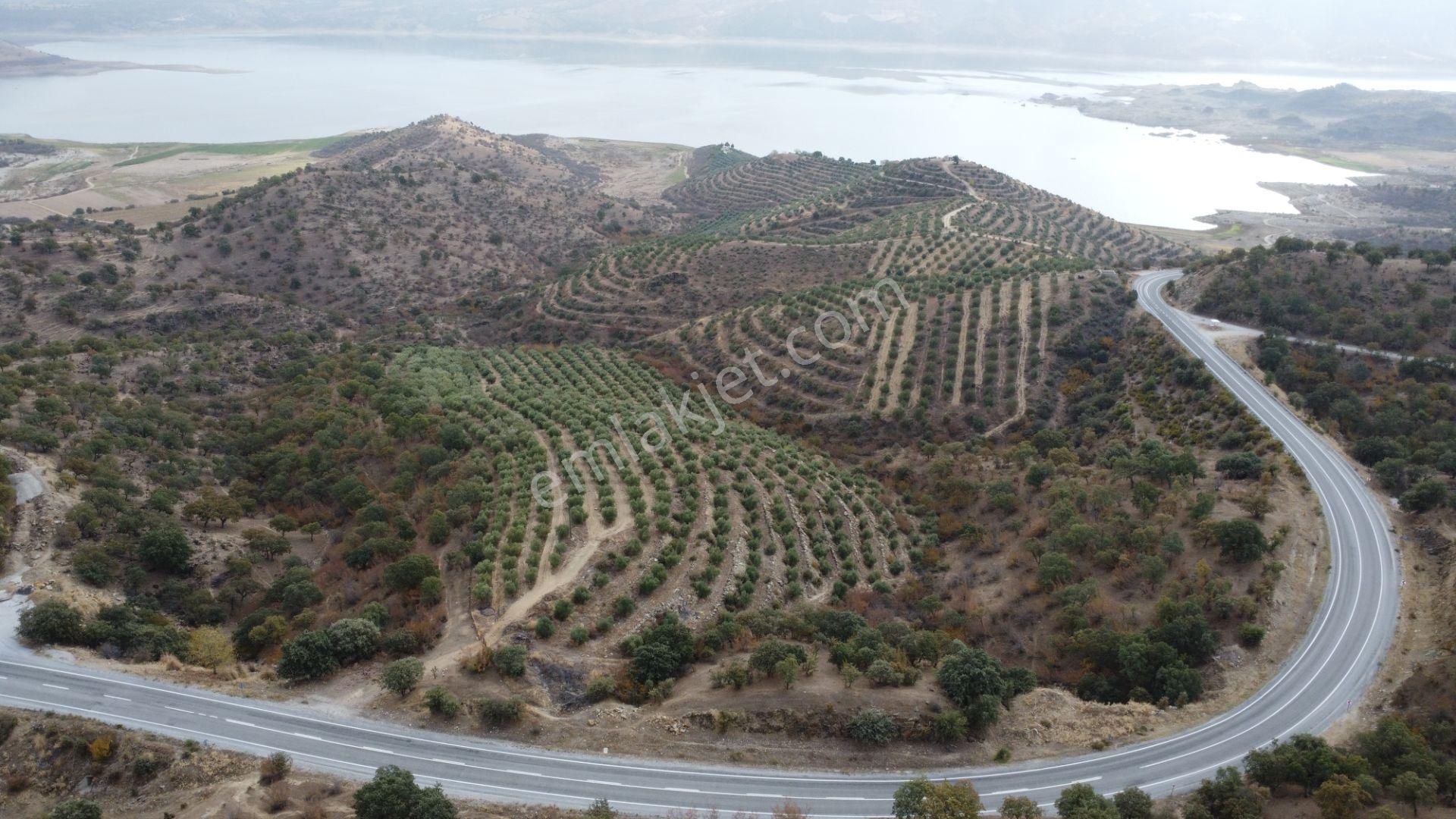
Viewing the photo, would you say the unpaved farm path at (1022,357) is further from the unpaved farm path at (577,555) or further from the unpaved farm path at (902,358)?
the unpaved farm path at (577,555)

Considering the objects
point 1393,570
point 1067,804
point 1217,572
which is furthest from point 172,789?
point 1393,570

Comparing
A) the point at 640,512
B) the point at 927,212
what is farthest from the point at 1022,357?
the point at 927,212

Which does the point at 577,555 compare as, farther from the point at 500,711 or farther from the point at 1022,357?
the point at 1022,357

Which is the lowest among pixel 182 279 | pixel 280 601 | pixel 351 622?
pixel 280 601

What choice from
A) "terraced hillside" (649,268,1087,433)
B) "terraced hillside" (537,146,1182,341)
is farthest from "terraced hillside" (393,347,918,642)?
"terraced hillside" (537,146,1182,341)

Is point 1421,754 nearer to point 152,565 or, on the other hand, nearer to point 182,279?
point 152,565
